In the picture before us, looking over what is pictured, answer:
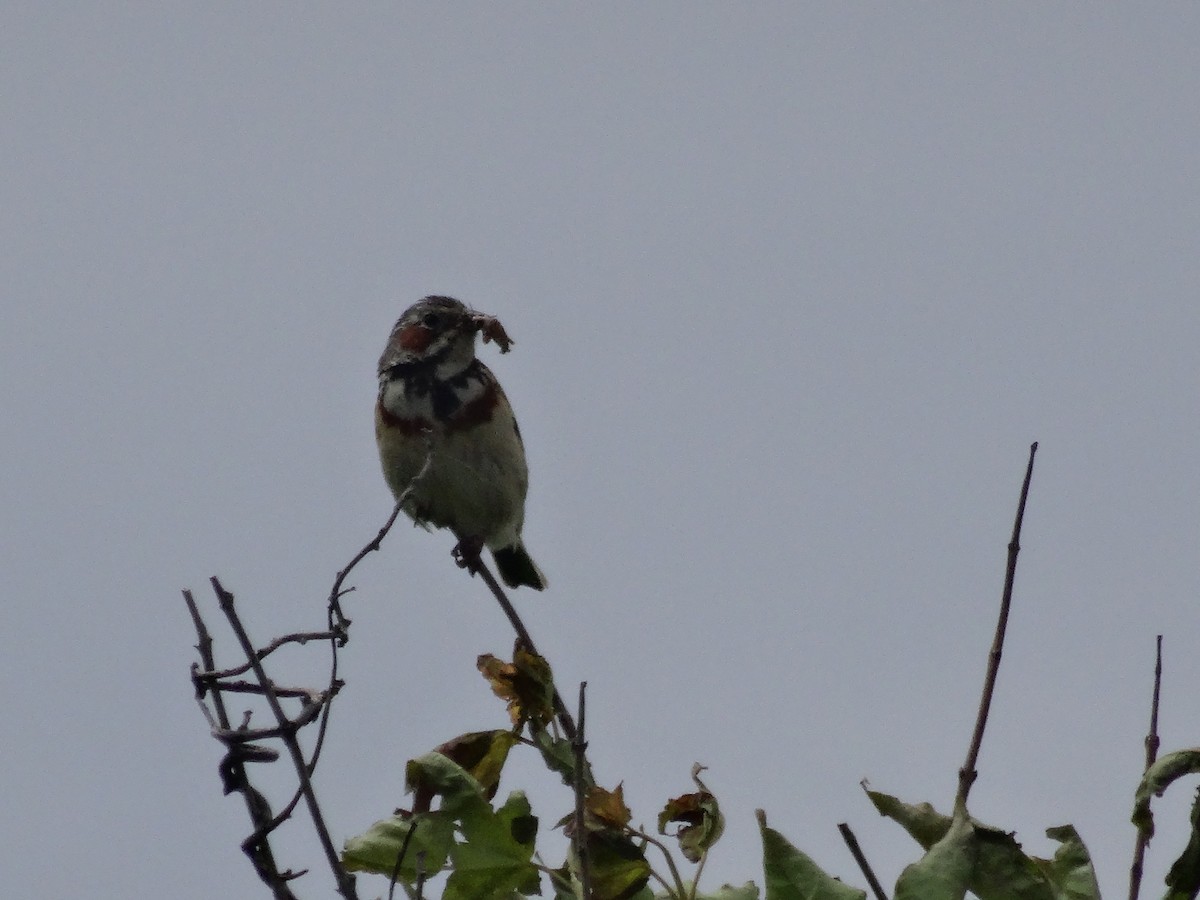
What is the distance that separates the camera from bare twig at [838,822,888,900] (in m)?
2.31

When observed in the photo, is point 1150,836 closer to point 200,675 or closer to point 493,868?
point 493,868

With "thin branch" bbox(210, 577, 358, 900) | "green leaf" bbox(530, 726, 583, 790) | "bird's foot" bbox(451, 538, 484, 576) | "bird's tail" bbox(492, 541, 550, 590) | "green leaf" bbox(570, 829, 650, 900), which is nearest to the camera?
"thin branch" bbox(210, 577, 358, 900)

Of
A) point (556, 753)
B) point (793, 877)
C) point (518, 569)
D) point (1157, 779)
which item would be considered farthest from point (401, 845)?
point (518, 569)

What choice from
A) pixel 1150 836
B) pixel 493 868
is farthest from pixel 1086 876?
pixel 493 868

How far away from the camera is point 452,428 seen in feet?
27.8

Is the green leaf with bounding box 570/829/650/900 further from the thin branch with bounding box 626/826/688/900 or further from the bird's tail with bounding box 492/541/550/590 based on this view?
the bird's tail with bounding box 492/541/550/590

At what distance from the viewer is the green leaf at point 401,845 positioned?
3.10 metres

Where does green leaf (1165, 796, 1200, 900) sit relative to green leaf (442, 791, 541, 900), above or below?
below

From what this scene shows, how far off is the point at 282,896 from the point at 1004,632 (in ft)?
4.24

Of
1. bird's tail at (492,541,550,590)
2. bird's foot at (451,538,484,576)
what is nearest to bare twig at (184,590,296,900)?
bird's foot at (451,538,484,576)

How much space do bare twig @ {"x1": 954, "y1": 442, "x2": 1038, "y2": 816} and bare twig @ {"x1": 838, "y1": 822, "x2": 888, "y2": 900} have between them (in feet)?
1.03

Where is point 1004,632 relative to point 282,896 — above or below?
above

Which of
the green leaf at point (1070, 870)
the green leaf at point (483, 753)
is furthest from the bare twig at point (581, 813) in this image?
the green leaf at point (1070, 870)

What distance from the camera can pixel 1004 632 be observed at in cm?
278
